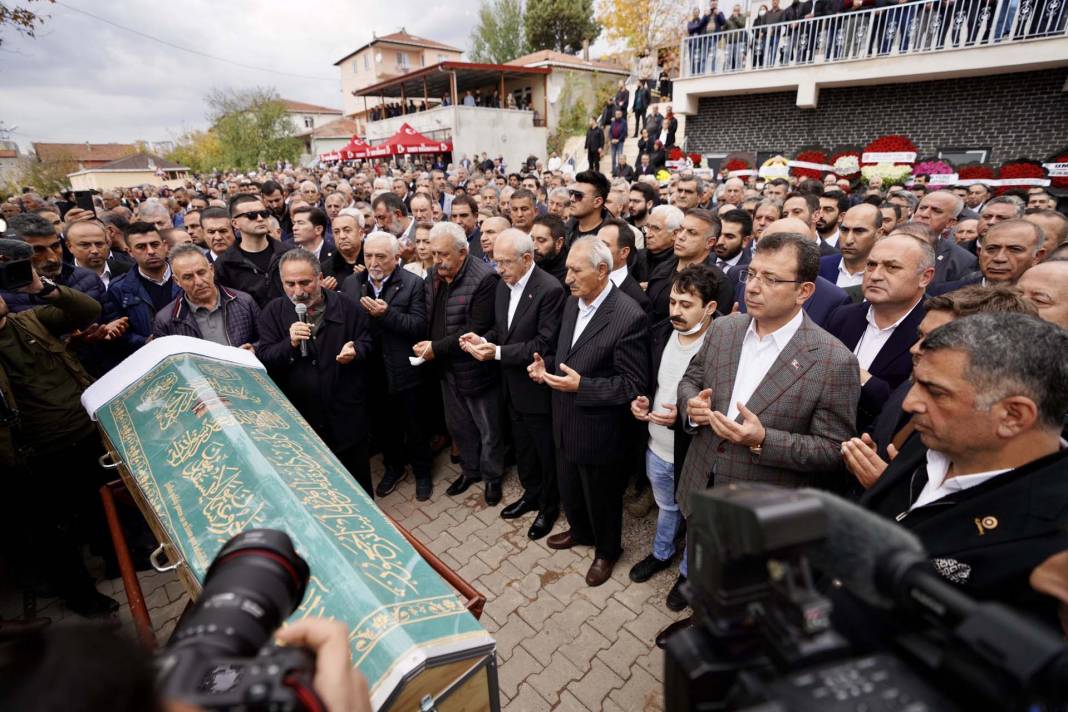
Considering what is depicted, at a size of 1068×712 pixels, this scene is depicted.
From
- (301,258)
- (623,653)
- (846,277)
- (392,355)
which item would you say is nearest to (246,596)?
(623,653)

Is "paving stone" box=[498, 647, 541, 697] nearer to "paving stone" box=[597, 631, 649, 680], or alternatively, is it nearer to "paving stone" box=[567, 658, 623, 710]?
"paving stone" box=[567, 658, 623, 710]

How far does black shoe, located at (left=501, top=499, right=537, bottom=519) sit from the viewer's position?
4.31m

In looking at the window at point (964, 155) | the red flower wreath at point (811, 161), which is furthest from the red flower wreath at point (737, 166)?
the window at point (964, 155)

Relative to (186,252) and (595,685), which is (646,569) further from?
(186,252)

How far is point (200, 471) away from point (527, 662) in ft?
6.78

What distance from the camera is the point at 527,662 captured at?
2.99 m

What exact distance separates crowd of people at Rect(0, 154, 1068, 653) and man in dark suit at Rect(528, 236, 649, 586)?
2 cm

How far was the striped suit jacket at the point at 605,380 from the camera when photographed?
3211 mm

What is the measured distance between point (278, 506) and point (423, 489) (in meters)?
2.72

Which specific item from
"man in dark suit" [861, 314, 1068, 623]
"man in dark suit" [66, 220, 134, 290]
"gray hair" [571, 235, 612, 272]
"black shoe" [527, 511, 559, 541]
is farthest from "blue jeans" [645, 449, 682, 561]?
"man in dark suit" [66, 220, 134, 290]

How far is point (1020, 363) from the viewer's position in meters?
1.51

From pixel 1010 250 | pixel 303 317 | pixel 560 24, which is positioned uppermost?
pixel 560 24

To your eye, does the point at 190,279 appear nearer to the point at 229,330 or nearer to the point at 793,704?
the point at 229,330

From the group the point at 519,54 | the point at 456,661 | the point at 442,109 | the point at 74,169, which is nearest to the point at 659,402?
the point at 456,661
